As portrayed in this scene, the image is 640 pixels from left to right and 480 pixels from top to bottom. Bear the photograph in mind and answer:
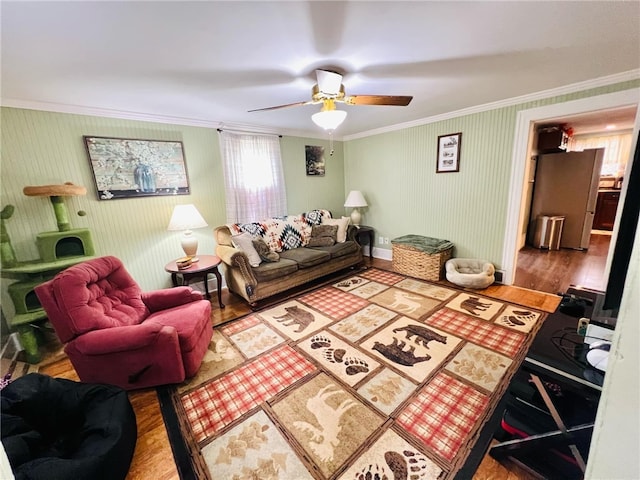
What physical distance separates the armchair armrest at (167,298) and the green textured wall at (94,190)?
1028 mm

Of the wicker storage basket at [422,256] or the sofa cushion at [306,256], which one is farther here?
the wicker storage basket at [422,256]

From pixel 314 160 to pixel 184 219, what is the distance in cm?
248

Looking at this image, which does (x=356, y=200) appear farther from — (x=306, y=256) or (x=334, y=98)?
(x=334, y=98)

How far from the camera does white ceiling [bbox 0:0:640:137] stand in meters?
1.33

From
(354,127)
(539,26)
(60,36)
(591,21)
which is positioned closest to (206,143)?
Answer: (60,36)

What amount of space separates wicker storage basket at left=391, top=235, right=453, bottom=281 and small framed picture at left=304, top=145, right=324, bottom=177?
1853mm

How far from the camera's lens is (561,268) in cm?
383

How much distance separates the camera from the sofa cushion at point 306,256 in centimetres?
329

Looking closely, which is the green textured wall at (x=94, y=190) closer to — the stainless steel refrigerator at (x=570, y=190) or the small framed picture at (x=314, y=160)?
the small framed picture at (x=314, y=160)

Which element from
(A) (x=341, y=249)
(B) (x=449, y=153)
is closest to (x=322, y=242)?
(A) (x=341, y=249)

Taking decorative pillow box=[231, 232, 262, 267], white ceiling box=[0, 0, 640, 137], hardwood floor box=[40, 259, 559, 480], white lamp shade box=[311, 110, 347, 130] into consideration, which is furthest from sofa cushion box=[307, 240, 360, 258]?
hardwood floor box=[40, 259, 559, 480]

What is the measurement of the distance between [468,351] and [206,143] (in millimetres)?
3704

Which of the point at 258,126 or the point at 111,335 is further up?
the point at 258,126

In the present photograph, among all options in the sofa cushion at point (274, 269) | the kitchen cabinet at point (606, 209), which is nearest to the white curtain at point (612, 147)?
the kitchen cabinet at point (606, 209)
